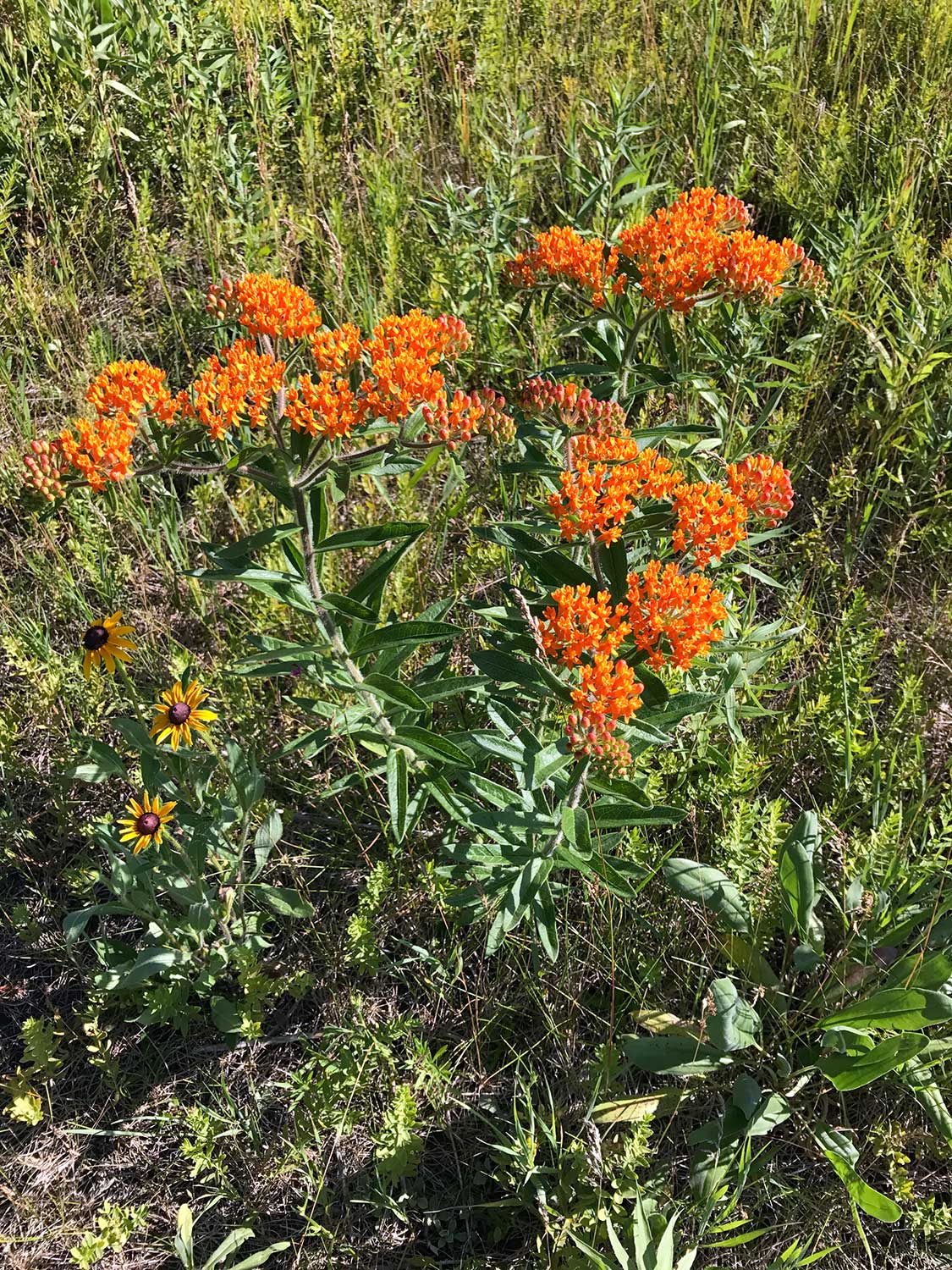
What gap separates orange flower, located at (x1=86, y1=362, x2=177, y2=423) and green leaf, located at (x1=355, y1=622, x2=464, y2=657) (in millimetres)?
Answer: 665

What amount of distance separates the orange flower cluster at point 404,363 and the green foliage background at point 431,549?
0.74 meters

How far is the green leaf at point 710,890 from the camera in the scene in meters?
2.31

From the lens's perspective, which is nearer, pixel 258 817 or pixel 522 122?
pixel 258 817

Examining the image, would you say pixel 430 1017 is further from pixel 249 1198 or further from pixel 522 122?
pixel 522 122

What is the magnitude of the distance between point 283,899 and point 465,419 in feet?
4.57

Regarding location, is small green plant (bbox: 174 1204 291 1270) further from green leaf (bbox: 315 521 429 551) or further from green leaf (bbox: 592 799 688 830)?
green leaf (bbox: 315 521 429 551)

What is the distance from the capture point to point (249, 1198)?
226 cm

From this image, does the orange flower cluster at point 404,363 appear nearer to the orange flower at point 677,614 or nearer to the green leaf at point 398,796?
the orange flower at point 677,614

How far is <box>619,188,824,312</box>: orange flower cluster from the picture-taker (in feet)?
7.89

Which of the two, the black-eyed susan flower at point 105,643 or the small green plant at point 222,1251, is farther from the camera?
the black-eyed susan flower at point 105,643

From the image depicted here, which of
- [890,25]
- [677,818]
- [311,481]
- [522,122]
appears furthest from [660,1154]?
[890,25]

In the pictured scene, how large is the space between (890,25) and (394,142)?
103 inches

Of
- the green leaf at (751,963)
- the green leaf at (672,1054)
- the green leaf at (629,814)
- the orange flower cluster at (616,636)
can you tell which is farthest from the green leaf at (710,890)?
the orange flower cluster at (616,636)

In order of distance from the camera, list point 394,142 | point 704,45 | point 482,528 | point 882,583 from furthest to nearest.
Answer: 1. point 704,45
2. point 394,142
3. point 882,583
4. point 482,528
